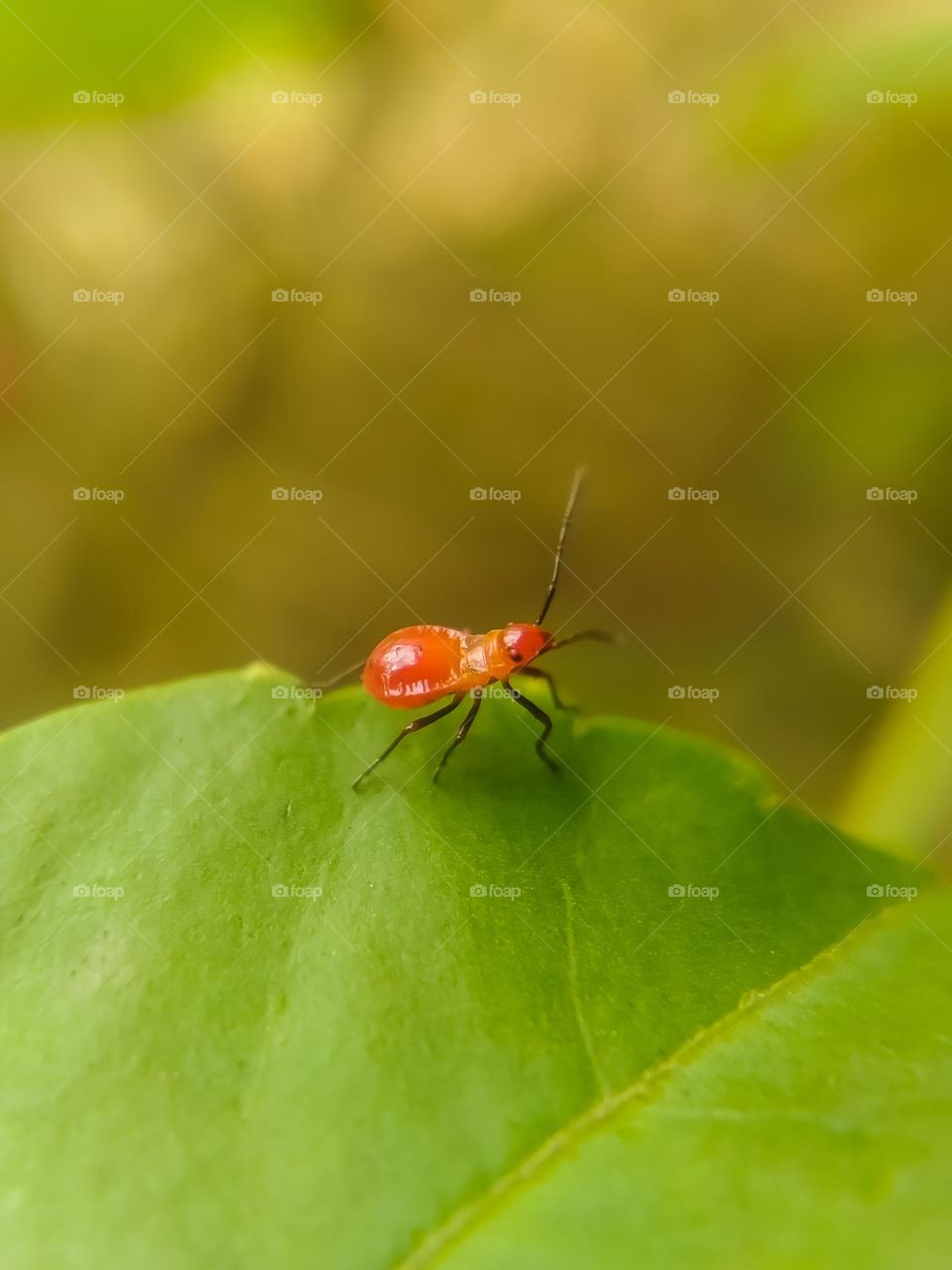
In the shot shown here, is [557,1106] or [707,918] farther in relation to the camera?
[707,918]

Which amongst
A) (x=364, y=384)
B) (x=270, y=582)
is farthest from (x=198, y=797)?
(x=364, y=384)

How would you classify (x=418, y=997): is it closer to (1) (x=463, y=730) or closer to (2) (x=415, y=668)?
(1) (x=463, y=730)

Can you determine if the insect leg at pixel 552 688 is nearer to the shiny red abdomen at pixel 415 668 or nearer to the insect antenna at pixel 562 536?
the shiny red abdomen at pixel 415 668

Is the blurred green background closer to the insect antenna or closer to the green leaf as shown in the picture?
the insect antenna

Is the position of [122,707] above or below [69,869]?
above

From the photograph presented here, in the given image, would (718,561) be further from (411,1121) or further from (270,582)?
(411,1121)

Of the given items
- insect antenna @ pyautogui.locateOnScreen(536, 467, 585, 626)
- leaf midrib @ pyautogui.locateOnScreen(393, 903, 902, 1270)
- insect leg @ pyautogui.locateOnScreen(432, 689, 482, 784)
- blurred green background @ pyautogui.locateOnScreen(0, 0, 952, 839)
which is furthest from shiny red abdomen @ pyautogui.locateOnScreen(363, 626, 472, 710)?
leaf midrib @ pyautogui.locateOnScreen(393, 903, 902, 1270)

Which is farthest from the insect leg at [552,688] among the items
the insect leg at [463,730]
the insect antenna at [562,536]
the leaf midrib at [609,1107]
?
the leaf midrib at [609,1107]

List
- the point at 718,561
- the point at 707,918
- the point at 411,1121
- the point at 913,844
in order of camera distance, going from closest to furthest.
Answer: the point at 411,1121, the point at 707,918, the point at 913,844, the point at 718,561
